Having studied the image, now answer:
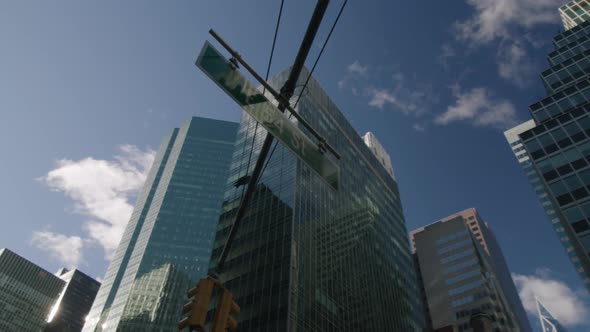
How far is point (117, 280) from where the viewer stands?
130875 millimetres

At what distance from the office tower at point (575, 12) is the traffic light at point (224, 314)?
123220mm

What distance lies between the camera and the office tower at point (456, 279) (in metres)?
85.9

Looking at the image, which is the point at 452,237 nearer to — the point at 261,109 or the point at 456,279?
the point at 456,279

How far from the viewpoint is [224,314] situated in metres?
5.99

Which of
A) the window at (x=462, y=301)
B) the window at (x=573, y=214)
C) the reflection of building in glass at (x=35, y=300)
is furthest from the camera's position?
the reflection of building in glass at (x=35, y=300)

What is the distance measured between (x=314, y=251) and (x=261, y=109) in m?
46.2

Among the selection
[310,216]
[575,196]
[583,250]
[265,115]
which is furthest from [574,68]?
[265,115]

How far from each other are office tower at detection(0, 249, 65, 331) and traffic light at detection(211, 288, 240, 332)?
17286cm

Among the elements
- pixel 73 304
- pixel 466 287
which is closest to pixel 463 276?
pixel 466 287

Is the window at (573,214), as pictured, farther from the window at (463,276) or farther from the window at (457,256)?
the window at (457,256)

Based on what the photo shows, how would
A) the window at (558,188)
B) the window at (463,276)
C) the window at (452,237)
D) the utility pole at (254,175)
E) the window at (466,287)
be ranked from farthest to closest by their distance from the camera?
the window at (452,237) < the window at (463,276) < the window at (466,287) < the window at (558,188) < the utility pole at (254,175)

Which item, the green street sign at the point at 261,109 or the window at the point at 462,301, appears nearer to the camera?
the green street sign at the point at 261,109

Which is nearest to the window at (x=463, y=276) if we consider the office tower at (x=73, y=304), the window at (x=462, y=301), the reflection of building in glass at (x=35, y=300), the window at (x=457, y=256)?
the window at (x=462, y=301)

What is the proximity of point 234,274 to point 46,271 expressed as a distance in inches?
6144
